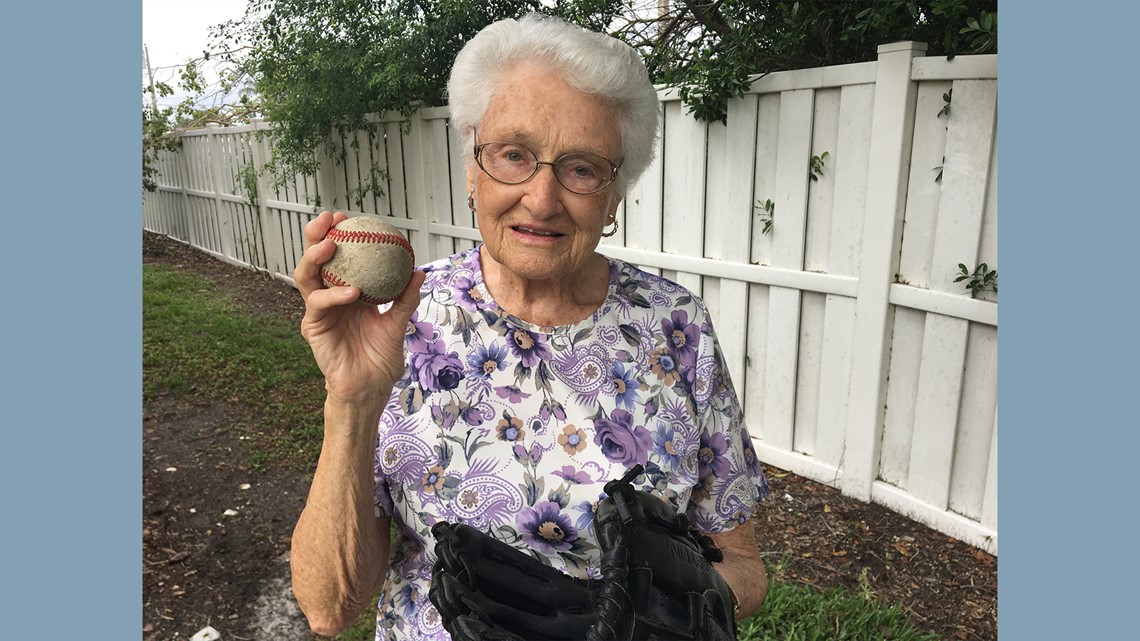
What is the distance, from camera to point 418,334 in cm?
100

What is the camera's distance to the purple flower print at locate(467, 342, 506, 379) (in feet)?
3.32

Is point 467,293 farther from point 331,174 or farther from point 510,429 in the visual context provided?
point 331,174

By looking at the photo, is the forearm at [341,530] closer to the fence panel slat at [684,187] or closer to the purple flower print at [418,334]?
the purple flower print at [418,334]

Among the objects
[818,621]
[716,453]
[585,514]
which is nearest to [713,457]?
[716,453]

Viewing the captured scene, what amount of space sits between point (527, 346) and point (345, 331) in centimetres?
30

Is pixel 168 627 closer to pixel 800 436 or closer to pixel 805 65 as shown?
pixel 800 436

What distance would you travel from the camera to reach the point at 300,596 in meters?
0.93

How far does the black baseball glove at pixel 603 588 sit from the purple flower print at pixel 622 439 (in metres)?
0.07

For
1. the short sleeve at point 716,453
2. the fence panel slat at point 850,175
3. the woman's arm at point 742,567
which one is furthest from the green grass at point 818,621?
the fence panel slat at point 850,175

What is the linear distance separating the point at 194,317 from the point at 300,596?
3475mm

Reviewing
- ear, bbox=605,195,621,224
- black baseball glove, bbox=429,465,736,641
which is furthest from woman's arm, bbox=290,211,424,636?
ear, bbox=605,195,621,224

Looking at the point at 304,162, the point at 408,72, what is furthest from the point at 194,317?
the point at 408,72

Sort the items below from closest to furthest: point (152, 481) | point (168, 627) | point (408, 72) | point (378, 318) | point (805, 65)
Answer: point (378, 318) → point (168, 627) → point (805, 65) → point (152, 481) → point (408, 72)

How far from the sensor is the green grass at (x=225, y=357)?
343cm
